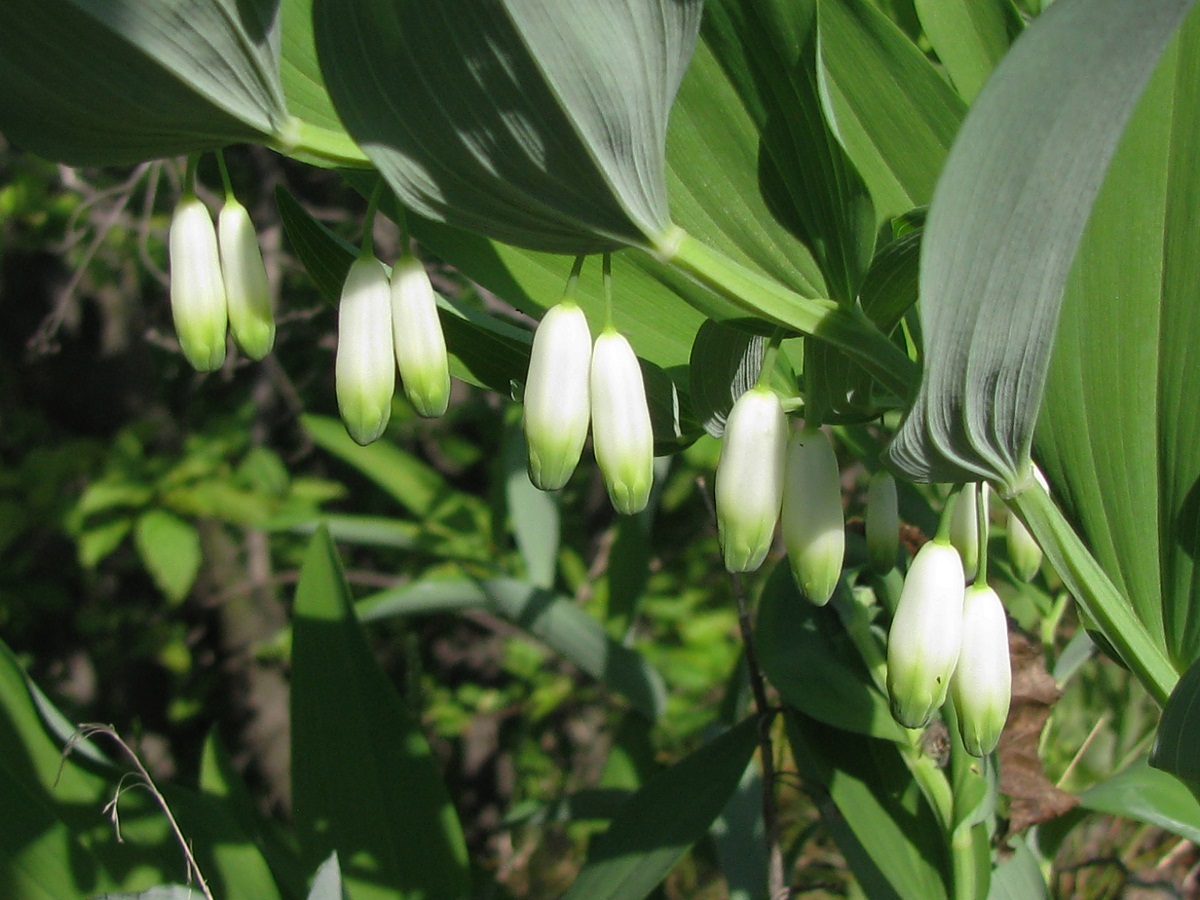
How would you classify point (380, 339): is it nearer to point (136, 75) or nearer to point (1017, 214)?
point (136, 75)

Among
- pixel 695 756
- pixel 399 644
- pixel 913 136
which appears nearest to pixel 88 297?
pixel 399 644

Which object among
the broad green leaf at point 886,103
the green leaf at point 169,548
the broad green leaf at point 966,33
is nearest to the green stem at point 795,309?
the broad green leaf at point 886,103

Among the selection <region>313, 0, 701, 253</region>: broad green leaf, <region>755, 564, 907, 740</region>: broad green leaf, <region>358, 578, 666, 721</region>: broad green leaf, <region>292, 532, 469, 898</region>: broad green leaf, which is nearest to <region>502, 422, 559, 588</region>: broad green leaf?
<region>358, 578, 666, 721</region>: broad green leaf

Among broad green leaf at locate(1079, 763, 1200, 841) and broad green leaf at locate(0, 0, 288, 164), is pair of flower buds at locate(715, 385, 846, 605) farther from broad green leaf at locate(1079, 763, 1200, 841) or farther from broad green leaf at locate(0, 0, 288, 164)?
broad green leaf at locate(1079, 763, 1200, 841)

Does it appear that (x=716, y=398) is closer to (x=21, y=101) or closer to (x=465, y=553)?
(x=21, y=101)

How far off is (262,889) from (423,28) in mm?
900

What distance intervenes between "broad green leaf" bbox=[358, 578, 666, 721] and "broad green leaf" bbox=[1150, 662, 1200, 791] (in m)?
0.90

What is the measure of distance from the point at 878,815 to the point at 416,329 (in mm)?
585

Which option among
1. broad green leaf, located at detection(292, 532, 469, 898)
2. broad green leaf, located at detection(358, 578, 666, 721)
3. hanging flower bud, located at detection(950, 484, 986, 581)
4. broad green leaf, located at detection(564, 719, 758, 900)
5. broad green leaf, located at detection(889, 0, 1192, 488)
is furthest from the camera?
broad green leaf, located at detection(358, 578, 666, 721)

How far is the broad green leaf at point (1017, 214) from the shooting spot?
0.44 meters

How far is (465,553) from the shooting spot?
68.5 inches

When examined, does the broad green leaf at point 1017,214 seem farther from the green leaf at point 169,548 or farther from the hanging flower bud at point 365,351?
the green leaf at point 169,548

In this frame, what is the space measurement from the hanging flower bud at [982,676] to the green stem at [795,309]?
0.15 m

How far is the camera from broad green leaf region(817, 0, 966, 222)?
72 cm
